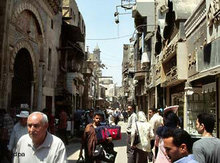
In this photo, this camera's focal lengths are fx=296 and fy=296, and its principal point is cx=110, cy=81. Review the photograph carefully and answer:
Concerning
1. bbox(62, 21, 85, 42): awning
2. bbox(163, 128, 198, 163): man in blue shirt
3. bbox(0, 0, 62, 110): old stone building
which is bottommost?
bbox(163, 128, 198, 163): man in blue shirt

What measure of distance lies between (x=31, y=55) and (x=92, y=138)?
32.6ft

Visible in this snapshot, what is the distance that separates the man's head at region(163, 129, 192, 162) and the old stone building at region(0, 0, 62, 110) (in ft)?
32.1

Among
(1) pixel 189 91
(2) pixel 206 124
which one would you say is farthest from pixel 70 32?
(2) pixel 206 124

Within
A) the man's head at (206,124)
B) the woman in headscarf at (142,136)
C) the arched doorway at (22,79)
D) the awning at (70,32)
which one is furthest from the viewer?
the awning at (70,32)

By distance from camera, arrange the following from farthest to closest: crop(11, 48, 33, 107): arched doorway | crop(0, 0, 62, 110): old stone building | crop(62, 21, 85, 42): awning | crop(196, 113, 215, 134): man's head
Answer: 1. crop(62, 21, 85, 42): awning
2. crop(11, 48, 33, 107): arched doorway
3. crop(0, 0, 62, 110): old stone building
4. crop(196, 113, 215, 134): man's head

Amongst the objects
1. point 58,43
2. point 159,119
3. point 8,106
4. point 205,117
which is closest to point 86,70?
point 58,43

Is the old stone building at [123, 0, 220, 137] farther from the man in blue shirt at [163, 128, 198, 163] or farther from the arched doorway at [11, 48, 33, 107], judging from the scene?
the arched doorway at [11, 48, 33, 107]

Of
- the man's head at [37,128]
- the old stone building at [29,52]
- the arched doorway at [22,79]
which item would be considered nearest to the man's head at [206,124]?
the man's head at [37,128]

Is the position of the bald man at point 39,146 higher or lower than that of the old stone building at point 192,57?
lower

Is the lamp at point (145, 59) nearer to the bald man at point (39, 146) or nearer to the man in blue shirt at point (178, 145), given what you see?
the bald man at point (39, 146)

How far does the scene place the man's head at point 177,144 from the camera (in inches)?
104

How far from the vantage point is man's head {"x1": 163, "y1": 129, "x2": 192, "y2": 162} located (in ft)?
8.66

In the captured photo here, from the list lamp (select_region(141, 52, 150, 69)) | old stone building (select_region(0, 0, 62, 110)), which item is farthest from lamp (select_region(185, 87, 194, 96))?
lamp (select_region(141, 52, 150, 69))

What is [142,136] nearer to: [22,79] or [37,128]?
[37,128]
